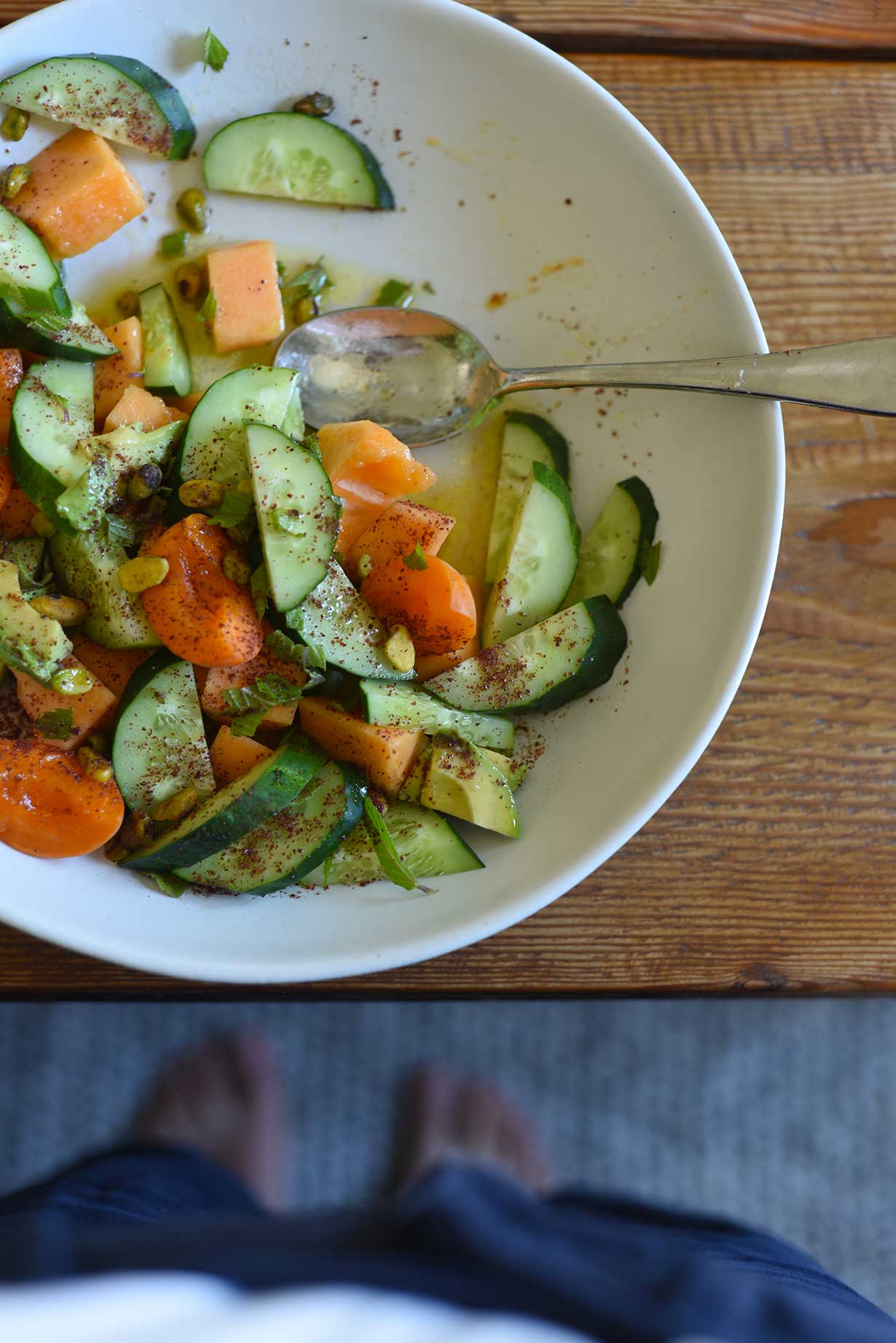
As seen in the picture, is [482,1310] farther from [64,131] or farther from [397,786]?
[64,131]

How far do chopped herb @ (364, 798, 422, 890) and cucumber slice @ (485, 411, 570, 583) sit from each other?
429 millimetres

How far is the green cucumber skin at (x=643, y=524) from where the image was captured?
1.57 meters

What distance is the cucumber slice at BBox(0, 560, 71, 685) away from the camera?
4.49 ft

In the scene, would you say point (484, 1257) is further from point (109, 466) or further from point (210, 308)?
point (210, 308)

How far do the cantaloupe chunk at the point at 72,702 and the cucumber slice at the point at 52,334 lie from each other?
0.45 meters

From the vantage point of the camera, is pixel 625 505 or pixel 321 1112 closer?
pixel 625 505

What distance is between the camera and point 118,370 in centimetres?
156

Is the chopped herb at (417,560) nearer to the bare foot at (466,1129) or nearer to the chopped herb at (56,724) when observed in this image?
the chopped herb at (56,724)

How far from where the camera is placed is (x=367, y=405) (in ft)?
5.39

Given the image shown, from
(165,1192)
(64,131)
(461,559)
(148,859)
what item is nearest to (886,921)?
(461,559)

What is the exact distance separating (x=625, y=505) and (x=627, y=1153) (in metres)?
1.83

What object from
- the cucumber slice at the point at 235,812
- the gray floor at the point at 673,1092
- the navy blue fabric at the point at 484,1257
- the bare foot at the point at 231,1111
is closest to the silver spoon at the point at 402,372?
the cucumber slice at the point at 235,812

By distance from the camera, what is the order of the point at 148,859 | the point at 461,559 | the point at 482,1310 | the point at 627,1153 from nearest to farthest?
1. the point at 482,1310
2. the point at 148,859
3. the point at 461,559
4. the point at 627,1153

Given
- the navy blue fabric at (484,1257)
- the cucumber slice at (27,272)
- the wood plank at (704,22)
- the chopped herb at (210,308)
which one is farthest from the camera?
the wood plank at (704,22)
